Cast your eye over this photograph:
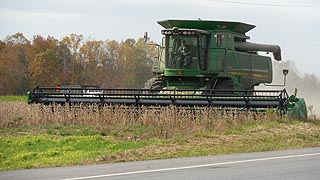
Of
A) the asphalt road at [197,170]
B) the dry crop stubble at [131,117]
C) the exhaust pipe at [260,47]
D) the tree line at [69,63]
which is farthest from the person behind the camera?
the tree line at [69,63]

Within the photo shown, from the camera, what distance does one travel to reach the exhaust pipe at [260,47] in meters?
25.8

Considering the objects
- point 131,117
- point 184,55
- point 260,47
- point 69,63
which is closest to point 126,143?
point 131,117

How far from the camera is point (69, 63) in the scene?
64.1 metres

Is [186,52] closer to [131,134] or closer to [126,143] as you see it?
[131,134]

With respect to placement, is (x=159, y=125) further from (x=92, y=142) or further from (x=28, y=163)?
(x=28, y=163)

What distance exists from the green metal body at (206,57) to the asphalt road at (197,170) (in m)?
11.2

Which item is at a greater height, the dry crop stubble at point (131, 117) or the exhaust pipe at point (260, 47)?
the exhaust pipe at point (260, 47)

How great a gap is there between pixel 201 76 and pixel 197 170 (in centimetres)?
1342

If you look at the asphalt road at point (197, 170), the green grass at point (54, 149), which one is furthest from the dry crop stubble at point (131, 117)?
the asphalt road at point (197, 170)

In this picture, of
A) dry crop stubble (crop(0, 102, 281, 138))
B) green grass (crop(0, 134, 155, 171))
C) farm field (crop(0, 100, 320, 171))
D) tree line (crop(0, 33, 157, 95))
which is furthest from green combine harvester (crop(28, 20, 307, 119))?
tree line (crop(0, 33, 157, 95))

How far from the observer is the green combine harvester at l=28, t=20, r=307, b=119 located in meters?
21.4

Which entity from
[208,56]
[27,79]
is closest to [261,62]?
[208,56]

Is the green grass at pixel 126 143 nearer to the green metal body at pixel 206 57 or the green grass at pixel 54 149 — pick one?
the green grass at pixel 54 149

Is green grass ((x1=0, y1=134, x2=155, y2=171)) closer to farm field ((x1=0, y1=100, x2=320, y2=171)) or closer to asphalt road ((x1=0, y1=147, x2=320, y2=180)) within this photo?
farm field ((x1=0, y1=100, x2=320, y2=171))
